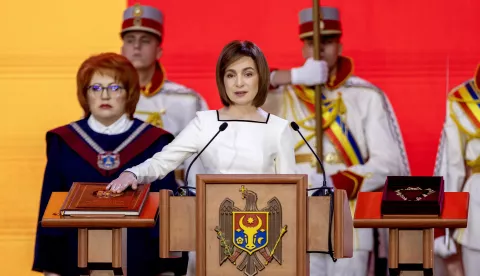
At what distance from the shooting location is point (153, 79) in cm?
542

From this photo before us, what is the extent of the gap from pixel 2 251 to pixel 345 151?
65.2 inches

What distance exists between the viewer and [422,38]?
545cm

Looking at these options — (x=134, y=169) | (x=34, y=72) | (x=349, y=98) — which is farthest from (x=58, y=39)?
(x=134, y=169)

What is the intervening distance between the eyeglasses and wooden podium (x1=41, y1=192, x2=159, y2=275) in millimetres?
1009

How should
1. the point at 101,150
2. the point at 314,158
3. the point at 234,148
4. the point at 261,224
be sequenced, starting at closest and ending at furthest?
the point at 261,224 → the point at 234,148 → the point at 101,150 → the point at 314,158

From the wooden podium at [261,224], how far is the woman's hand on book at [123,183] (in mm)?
282

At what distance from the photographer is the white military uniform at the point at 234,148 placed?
3.84 meters

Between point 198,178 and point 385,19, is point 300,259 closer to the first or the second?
point 198,178

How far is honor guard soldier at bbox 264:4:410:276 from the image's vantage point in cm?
528

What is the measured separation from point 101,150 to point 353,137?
130 centimetres

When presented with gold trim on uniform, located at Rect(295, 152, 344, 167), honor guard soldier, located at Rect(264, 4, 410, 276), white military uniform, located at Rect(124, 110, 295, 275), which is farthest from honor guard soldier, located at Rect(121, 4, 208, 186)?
white military uniform, located at Rect(124, 110, 295, 275)

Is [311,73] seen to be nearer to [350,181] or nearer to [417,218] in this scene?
[350,181]

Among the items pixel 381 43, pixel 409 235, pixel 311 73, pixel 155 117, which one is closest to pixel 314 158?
pixel 311 73

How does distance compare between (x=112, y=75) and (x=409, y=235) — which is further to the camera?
(x=112, y=75)
